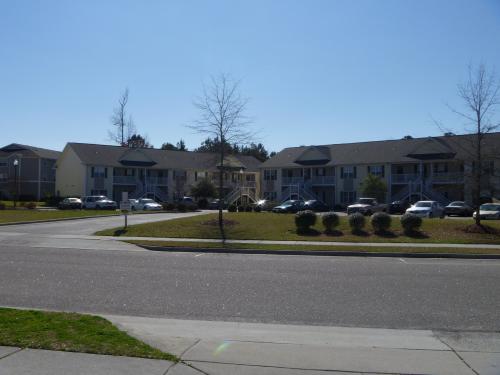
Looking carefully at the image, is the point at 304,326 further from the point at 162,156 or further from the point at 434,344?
the point at 162,156

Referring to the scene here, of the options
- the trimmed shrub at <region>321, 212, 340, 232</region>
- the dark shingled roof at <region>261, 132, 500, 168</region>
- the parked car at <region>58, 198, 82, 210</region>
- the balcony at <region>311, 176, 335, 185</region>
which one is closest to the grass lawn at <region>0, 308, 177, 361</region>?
the trimmed shrub at <region>321, 212, 340, 232</region>

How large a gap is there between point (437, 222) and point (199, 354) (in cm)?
2418

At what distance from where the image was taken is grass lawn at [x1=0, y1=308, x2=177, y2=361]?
601cm

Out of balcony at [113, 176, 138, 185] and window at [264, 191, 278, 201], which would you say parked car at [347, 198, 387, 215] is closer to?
window at [264, 191, 278, 201]

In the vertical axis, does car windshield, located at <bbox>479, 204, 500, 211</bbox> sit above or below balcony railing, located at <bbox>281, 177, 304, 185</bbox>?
below

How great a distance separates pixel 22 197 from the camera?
233ft

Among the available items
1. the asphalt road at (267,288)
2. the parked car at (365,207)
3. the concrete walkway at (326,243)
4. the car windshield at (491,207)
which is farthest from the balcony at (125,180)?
the asphalt road at (267,288)

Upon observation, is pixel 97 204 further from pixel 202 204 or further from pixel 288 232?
pixel 288 232

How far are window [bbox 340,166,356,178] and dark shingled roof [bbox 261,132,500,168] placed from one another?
2.45 feet

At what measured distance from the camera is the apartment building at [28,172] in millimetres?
74688

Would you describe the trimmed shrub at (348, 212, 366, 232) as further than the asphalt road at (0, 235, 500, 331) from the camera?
Yes

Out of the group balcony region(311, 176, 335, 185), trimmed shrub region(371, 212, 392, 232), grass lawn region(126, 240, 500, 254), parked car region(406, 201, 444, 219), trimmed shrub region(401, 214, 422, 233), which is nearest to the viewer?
grass lawn region(126, 240, 500, 254)

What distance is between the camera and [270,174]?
6881 cm

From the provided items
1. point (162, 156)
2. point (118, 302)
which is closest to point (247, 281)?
point (118, 302)
